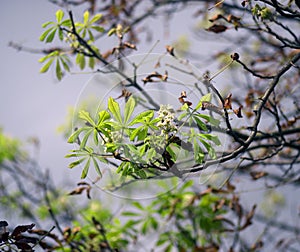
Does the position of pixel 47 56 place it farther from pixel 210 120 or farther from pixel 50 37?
pixel 210 120

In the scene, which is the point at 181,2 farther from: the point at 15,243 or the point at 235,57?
the point at 15,243

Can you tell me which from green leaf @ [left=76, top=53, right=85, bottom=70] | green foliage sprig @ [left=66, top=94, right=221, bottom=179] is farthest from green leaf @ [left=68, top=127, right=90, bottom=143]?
green leaf @ [left=76, top=53, right=85, bottom=70]

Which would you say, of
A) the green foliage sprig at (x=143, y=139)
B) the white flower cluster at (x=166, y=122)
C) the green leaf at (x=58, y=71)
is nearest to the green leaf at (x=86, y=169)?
the green foliage sprig at (x=143, y=139)

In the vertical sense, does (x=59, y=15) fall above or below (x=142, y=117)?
above

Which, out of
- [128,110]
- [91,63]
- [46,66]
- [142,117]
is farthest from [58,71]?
[142,117]

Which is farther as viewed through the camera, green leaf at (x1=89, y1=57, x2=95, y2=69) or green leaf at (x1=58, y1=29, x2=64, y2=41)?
green leaf at (x1=89, y1=57, x2=95, y2=69)

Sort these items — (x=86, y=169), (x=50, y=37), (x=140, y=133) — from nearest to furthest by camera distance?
1. (x=140, y=133)
2. (x=86, y=169)
3. (x=50, y=37)

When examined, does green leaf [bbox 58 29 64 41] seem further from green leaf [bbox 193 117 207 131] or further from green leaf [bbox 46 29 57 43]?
green leaf [bbox 193 117 207 131]

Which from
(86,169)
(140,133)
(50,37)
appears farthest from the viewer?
(50,37)

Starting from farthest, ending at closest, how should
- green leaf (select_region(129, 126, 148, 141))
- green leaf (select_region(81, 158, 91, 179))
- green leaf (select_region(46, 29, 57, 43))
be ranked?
green leaf (select_region(46, 29, 57, 43))
green leaf (select_region(81, 158, 91, 179))
green leaf (select_region(129, 126, 148, 141))

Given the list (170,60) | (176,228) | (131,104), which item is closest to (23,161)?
(176,228)

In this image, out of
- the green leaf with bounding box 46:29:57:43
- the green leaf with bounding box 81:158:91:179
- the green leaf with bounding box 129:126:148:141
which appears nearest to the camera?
the green leaf with bounding box 129:126:148:141

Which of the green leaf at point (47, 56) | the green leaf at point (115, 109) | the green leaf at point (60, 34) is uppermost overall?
→ the green leaf at point (60, 34)

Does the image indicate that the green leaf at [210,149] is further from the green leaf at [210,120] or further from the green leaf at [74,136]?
the green leaf at [74,136]
